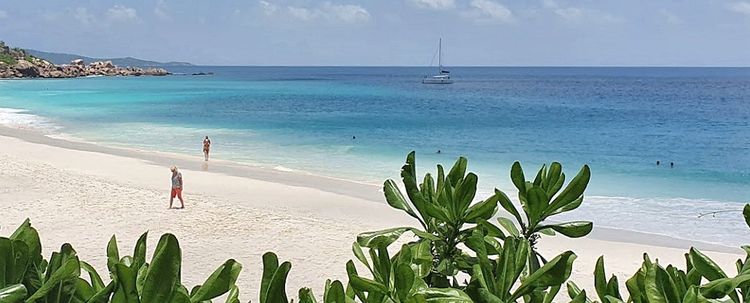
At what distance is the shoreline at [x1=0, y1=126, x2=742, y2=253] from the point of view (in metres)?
13.1

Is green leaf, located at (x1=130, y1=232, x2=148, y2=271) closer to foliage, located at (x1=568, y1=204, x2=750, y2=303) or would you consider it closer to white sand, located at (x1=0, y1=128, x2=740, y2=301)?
foliage, located at (x1=568, y1=204, x2=750, y2=303)

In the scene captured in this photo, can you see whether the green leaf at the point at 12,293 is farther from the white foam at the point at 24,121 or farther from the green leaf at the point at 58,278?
the white foam at the point at 24,121

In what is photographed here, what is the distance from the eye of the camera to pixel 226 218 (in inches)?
530

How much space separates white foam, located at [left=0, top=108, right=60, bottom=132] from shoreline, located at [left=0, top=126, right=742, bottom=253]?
10.1ft

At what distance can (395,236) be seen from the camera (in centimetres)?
145

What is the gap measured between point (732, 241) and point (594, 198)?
5040mm

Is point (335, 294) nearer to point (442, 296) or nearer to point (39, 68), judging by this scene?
point (442, 296)

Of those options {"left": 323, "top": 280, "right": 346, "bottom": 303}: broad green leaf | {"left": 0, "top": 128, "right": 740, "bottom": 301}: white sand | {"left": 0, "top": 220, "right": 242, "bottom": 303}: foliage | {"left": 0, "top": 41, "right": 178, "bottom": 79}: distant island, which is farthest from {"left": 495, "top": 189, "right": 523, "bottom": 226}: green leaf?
{"left": 0, "top": 41, "right": 178, "bottom": 79}: distant island

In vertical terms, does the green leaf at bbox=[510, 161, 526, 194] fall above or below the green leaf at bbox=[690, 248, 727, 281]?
above

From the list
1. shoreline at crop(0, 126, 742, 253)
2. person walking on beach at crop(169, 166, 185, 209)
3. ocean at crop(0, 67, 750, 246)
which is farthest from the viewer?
ocean at crop(0, 67, 750, 246)

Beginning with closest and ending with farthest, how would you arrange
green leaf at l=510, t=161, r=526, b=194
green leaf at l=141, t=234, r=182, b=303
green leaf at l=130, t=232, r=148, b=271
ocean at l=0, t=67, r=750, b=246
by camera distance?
green leaf at l=141, t=234, r=182, b=303 < green leaf at l=130, t=232, r=148, b=271 < green leaf at l=510, t=161, r=526, b=194 < ocean at l=0, t=67, r=750, b=246

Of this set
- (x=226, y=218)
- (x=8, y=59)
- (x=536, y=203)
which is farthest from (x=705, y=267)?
(x=8, y=59)

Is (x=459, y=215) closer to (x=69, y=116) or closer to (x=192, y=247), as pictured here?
(x=192, y=247)

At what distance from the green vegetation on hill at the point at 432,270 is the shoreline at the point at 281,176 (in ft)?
31.6
